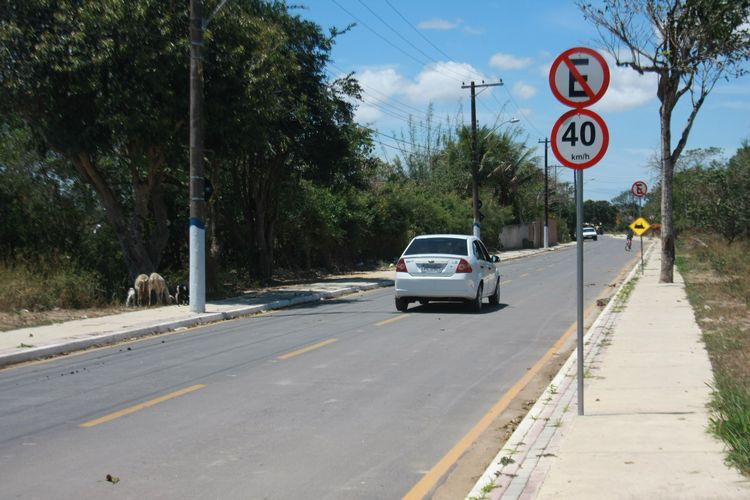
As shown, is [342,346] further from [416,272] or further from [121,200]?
[121,200]

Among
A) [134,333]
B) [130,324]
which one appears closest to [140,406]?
[134,333]

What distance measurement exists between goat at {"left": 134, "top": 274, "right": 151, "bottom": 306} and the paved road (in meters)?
4.19

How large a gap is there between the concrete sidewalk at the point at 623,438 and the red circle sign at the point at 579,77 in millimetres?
3041

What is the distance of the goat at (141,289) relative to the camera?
18.4m

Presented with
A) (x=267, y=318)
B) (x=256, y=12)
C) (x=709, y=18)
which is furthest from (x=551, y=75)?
(x=256, y=12)

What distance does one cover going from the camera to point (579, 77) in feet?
23.9

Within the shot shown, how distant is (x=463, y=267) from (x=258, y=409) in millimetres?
9253

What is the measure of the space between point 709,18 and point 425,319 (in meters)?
10.9

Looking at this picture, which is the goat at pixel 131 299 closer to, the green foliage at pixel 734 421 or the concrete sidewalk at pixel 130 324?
the concrete sidewalk at pixel 130 324

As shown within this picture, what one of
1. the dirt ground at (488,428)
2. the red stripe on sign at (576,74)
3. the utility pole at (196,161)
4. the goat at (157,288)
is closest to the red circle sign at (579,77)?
the red stripe on sign at (576,74)

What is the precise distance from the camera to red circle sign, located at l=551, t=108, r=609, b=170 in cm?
731

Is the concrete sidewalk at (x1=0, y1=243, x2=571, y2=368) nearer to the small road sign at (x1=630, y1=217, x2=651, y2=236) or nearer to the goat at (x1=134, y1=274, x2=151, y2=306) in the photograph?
the goat at (x1=134, y1=274, x2=151, y2=306)

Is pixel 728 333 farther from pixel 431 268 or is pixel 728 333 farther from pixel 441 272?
pixel 431 268

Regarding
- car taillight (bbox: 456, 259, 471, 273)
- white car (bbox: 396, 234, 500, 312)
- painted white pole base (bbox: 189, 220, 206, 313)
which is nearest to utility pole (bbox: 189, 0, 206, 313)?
painted white pole base (bbox: 189, 220, 206, 313)
